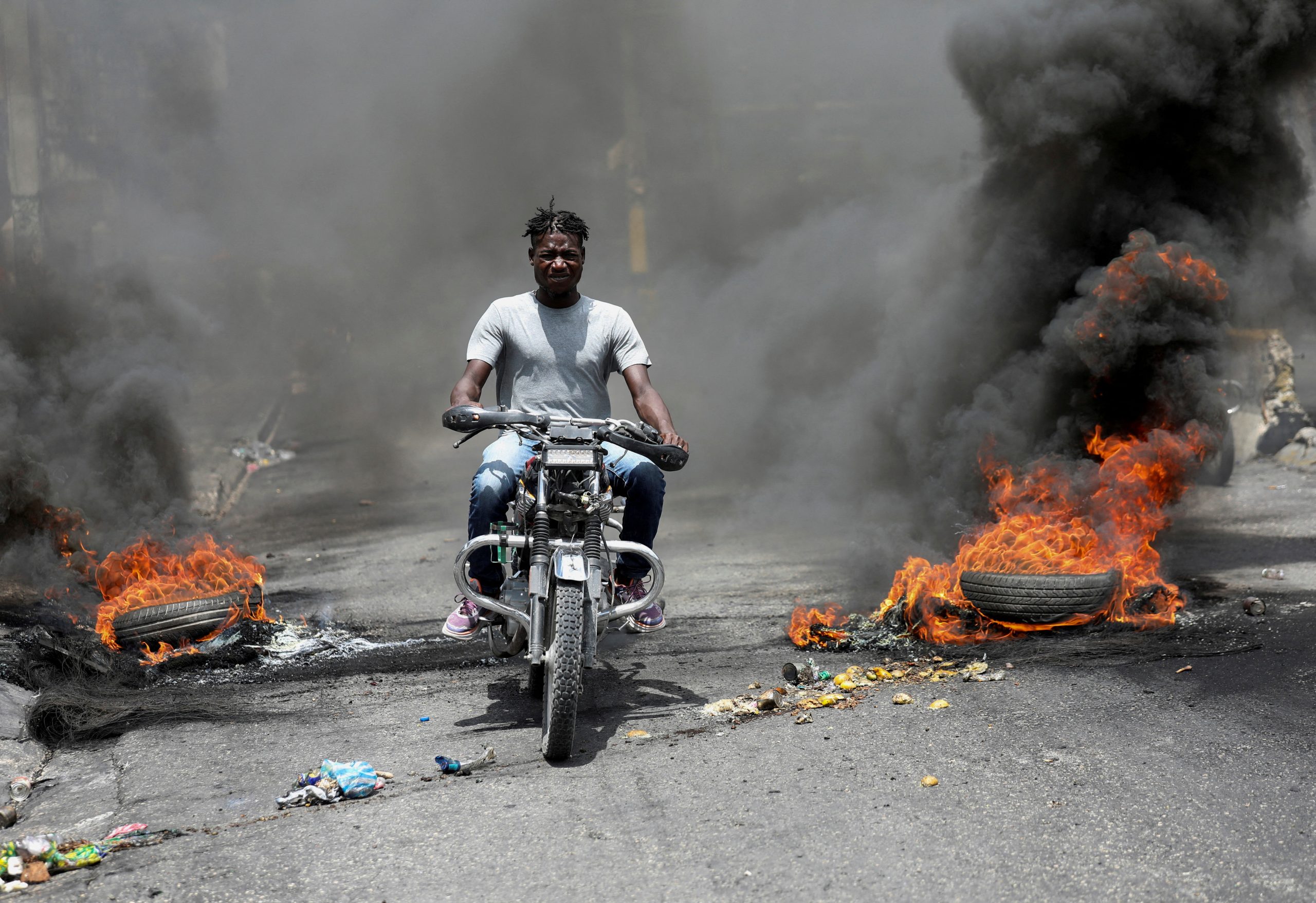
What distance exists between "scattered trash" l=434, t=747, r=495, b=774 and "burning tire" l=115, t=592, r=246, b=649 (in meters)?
2.08

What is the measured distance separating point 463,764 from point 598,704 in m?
0.83

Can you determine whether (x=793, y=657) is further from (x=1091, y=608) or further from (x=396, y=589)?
(x=396, y=589)

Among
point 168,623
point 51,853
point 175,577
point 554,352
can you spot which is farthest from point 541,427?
point 175,577

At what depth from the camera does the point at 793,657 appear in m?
4.92

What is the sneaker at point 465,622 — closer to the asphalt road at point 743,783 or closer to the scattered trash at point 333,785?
the asphalt road at point 743,783

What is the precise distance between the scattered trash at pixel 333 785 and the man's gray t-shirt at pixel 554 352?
1.62 metres

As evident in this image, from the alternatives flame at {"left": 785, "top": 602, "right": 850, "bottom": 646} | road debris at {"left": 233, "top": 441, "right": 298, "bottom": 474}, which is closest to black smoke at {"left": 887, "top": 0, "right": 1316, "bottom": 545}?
flame at {"left": 785, "top": 602, "right": 850, "bottom": 646}

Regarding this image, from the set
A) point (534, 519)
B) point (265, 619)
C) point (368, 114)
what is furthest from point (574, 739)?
point (368, 114)

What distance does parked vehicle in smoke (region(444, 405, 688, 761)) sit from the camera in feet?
11.6

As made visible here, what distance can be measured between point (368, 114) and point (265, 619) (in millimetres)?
13837

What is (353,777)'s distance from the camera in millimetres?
3338

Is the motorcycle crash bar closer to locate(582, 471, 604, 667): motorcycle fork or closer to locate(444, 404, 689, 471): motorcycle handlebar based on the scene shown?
locate(582, 471, 604, 667): motorcycle fork

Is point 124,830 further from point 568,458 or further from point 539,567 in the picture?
point 568,458

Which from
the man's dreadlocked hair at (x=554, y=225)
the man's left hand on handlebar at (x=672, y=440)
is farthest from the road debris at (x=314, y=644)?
the man's dreadlocked hair at (x=554, y=225)
